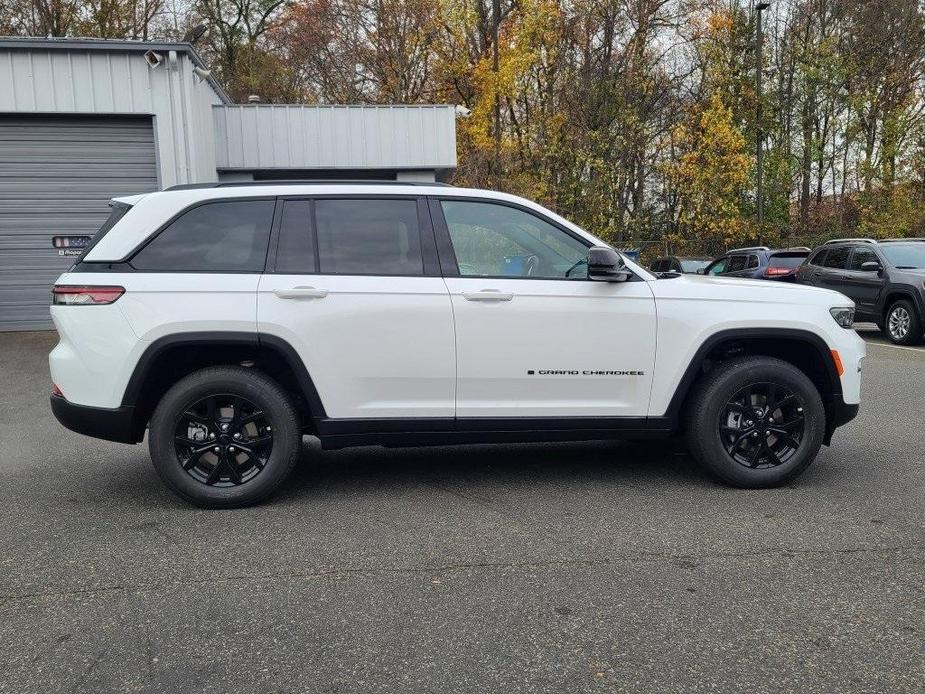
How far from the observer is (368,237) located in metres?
4.77

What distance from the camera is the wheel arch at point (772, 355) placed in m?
4.81

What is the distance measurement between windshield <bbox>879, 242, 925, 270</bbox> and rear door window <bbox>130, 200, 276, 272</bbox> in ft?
39.1

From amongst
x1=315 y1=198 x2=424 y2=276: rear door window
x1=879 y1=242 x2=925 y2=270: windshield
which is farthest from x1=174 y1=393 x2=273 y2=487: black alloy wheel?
x1=879 y1=242 x2=925 y2=270: windshield

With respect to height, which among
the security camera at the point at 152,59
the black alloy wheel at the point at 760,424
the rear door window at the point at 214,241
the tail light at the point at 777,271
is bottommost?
the black alloy wheel at the point at 760,424

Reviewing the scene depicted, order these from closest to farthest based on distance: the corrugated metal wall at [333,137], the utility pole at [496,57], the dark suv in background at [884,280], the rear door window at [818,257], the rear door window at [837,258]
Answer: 1. the dark suv in background at [884,280]
2. the rear door window at [837,258]
3. the rear door window at [818,257]
4. the corrugated metal wall at [333,137]
5. the utility pole at [496,57]

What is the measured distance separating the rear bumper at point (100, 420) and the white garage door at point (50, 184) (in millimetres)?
10435

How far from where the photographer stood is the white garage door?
44.9ft

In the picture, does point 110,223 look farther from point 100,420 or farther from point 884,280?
point 884,280

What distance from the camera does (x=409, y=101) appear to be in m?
29.3

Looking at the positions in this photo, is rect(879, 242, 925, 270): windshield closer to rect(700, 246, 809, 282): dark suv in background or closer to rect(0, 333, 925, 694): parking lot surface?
rect(700, 246, 809, 282): dark suv in background

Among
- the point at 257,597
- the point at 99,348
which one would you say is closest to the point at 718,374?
the point at 257,597

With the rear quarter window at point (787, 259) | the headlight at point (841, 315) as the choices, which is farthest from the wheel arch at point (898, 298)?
the headlight at point (841, 315)

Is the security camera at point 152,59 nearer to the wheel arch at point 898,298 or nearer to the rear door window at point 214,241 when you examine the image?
the rear door window at point 214,241

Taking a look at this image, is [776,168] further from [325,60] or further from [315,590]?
[315,590]
